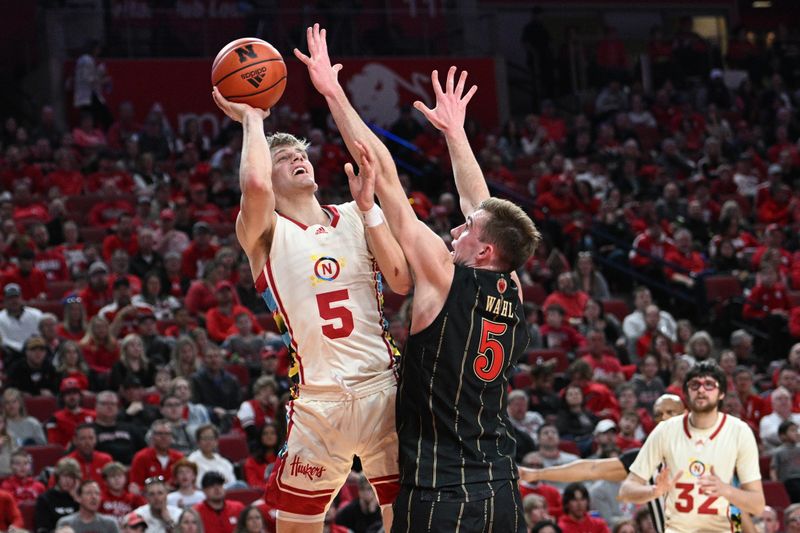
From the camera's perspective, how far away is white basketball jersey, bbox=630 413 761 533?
7.70 meters

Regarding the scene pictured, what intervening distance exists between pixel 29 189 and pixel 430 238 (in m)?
12.5

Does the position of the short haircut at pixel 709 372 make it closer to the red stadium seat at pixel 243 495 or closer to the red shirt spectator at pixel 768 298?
the red stadium seat at pixel 243 495

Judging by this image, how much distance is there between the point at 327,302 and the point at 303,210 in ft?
1.67

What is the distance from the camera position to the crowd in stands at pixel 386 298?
10.8 m

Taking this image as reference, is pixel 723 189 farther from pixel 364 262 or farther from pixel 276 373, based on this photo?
pixel 364 262

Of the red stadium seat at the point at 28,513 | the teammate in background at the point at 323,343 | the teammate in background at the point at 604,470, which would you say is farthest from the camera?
the red stadium seat at the point at 28,513

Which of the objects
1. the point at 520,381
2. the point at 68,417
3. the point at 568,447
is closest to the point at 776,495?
the point at 568,447

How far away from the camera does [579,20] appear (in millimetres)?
25594

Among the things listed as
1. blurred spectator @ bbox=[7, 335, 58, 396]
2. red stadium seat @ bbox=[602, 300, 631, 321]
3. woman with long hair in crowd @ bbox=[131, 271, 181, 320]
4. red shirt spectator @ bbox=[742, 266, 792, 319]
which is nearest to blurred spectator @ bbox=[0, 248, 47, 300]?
woman with long hair in crowd @ bbox=[131, 271, 181, 320]

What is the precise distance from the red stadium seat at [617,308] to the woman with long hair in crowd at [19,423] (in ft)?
23.3

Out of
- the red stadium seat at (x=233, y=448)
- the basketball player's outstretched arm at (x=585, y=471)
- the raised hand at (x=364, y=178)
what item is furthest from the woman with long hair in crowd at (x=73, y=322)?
the raised hand at (x=364, y=178)

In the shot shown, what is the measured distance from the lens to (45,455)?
1108 centimetres

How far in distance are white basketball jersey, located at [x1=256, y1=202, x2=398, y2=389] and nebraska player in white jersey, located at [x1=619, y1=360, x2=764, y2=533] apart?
274cm

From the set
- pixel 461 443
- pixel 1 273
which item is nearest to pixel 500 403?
pixel 461 443
